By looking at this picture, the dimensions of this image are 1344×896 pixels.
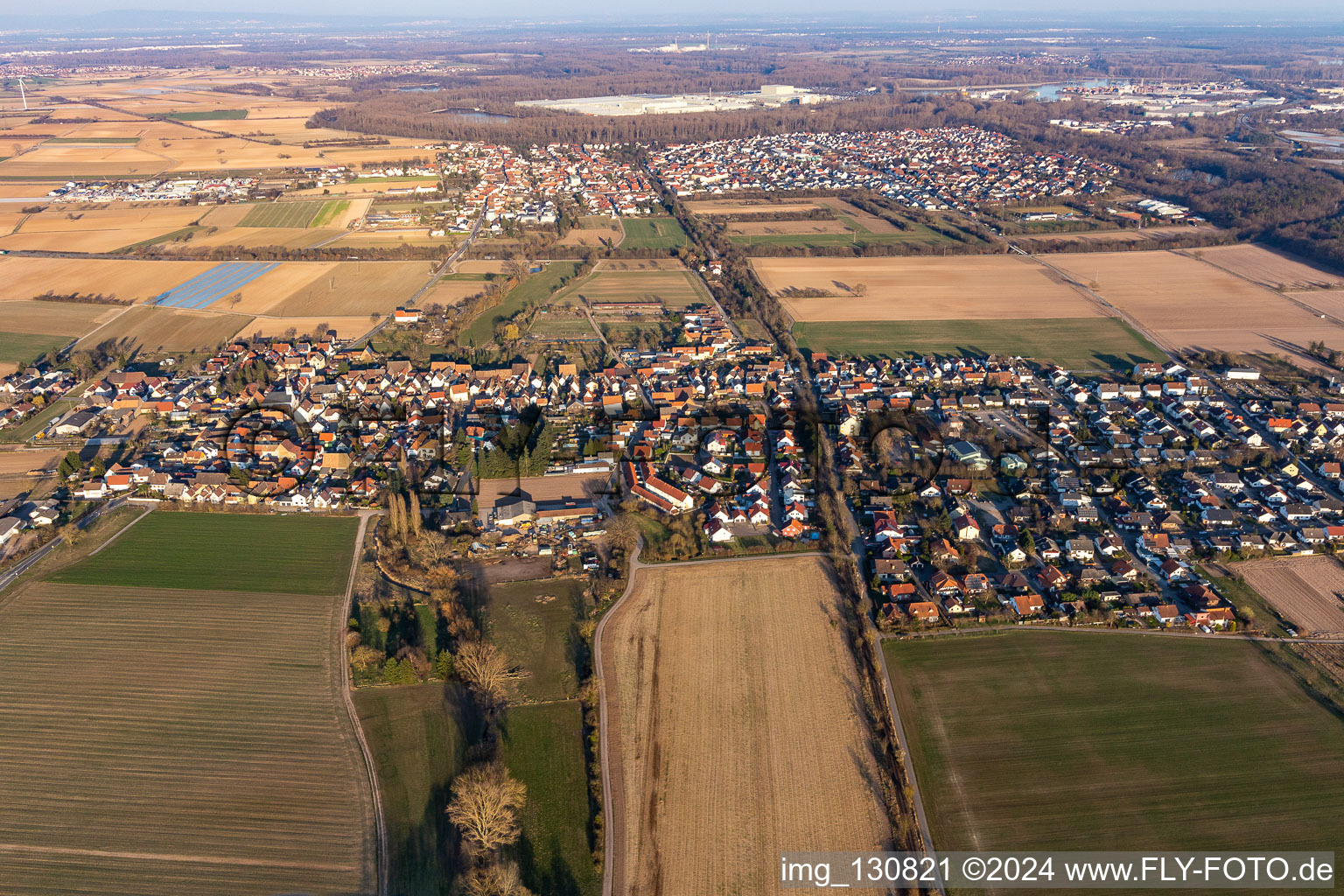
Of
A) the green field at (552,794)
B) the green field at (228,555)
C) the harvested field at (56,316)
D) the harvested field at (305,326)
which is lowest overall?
the green field at (552,794)

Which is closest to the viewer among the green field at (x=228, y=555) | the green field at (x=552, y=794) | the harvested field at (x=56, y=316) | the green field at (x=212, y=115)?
the green field at (x=552, y=794)

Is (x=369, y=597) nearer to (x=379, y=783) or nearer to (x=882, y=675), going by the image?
(x=379, y=783)

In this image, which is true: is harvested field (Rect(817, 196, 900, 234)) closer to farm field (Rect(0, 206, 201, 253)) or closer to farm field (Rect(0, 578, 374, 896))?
farm field (Rect(0, 578, 374, 896))

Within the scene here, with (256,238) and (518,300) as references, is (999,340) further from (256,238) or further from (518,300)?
(256,238)

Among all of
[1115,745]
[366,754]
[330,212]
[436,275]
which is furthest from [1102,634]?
[330,212]

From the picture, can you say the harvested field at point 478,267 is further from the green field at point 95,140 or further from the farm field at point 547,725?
the green field at point 95,140

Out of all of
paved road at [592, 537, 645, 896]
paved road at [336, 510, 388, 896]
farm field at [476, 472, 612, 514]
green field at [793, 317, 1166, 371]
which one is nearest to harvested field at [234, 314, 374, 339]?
farm field at [476, 472, 612, 514]

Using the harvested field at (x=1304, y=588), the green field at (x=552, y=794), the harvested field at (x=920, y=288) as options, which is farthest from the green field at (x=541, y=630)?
Result: the harvested field at (x=920, y=288)

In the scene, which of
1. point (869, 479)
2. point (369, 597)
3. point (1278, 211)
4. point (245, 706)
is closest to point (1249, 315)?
point (1278, 211)
